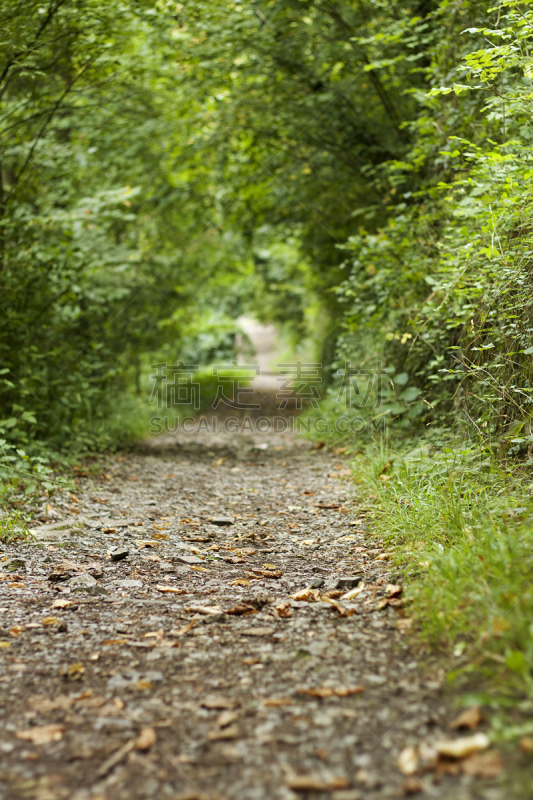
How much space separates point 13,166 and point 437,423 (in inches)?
233

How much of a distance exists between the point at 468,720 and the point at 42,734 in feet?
4.54

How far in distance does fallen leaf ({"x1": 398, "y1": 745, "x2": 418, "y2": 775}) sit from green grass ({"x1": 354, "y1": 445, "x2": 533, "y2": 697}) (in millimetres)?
382

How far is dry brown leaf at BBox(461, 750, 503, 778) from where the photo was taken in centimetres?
159

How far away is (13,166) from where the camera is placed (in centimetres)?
717

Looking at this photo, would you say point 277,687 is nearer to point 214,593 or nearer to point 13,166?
point 214,593

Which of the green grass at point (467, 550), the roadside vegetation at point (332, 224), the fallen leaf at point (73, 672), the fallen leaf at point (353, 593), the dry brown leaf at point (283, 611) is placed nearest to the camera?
the green grass at point (467, 550)

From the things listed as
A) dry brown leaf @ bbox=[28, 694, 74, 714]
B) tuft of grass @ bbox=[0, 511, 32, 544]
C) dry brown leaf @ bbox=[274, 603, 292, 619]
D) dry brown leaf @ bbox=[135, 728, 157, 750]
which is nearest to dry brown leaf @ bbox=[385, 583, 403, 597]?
dry brown leaf @ bbox=[274, 603, 292, 619]

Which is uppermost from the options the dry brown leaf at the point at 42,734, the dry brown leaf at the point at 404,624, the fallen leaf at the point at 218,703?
the dry brown leaf at the point at 404,624

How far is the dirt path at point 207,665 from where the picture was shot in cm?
174

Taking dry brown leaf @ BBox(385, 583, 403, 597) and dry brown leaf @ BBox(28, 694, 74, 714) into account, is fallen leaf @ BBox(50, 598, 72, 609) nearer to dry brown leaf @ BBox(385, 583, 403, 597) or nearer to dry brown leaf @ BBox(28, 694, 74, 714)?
dry brown leaf @ BBox(28, 694, 74, 714)

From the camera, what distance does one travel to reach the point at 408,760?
66.9 inches

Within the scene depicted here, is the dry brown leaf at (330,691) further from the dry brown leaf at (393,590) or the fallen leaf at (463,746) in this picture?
the dry brown leaf at (393,590)

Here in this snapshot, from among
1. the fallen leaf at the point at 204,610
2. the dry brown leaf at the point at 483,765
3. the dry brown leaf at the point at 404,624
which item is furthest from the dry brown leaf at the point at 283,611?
the dry brown leaf at the point at 483,765

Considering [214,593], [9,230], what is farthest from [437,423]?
[9,230]
